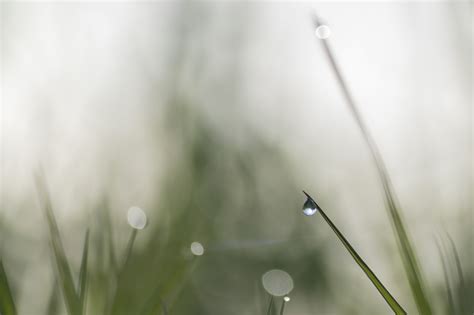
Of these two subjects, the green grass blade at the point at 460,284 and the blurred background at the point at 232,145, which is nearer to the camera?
the green grass blade at the point at 460,284

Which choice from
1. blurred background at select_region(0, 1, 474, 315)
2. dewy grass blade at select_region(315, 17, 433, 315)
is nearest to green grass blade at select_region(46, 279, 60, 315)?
blurred background at select_region(0, 1, 474, 315)

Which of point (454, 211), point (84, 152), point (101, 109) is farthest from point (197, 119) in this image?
point (454, 211)

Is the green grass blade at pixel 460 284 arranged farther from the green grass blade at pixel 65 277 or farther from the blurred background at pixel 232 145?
the green grass blade at pixel 65 277

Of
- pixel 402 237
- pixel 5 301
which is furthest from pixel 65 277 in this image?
pixel 402 237

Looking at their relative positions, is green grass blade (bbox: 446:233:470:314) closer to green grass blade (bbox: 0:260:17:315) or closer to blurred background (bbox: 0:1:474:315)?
blurred background (bbox: 0:1:474:315)

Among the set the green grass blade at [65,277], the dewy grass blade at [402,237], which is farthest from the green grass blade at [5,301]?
the dewy grass blade at [402,237]

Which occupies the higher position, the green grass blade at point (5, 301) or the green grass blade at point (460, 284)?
the green grass blade at point (460, 284)

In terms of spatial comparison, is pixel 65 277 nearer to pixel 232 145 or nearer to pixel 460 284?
pixel 460 284

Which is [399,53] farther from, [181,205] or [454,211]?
[181,205]

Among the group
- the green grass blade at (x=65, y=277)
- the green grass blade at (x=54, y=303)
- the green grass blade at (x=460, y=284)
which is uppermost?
the green grass blade at (x=460, y=284)

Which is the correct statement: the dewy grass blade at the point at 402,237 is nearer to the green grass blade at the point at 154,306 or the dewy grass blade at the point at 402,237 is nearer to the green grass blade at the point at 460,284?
the green grass blade at the point at 460,284
